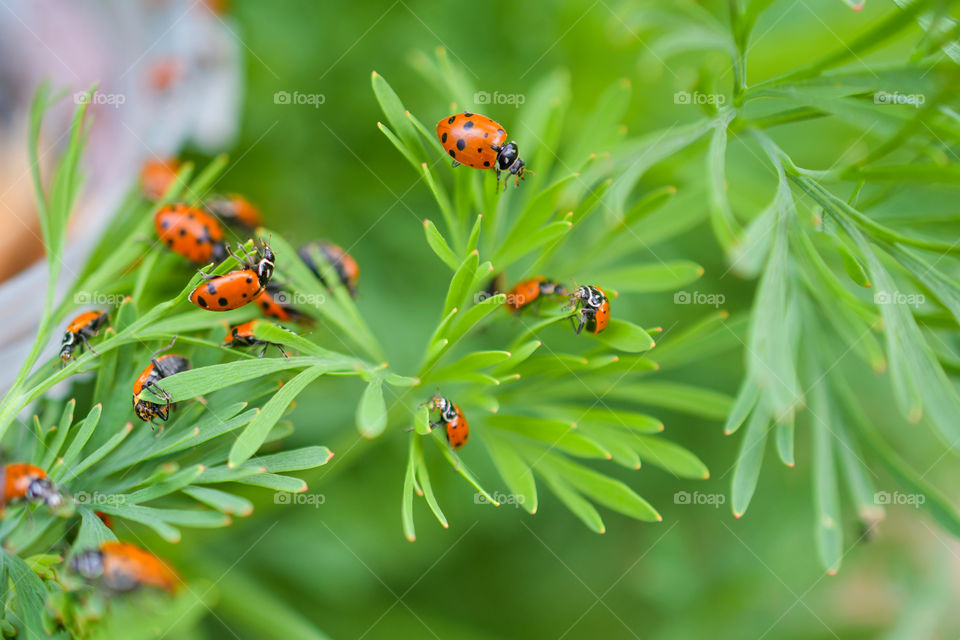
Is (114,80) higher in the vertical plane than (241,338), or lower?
higher

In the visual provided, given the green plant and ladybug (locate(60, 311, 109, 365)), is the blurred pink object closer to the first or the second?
ladybug (locate(60, 311, 109, 365))

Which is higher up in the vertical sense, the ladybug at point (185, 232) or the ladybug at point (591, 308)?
the ladybug at point (591, 308)

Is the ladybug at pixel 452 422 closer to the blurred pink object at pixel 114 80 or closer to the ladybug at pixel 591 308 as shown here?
the ladybug at pixel 591 308

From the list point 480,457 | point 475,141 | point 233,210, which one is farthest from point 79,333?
point 480,457

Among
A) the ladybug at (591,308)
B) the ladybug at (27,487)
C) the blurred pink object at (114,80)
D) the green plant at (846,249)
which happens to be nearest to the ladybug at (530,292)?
the ladybug at (591,308)

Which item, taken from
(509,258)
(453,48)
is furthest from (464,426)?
(453,48)

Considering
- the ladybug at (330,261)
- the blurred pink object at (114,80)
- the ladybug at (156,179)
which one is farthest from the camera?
the blurred pink object at (114,80)

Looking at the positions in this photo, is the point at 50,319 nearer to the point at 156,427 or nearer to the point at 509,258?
the point at 156,427

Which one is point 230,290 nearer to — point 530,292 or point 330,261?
point 330,261
